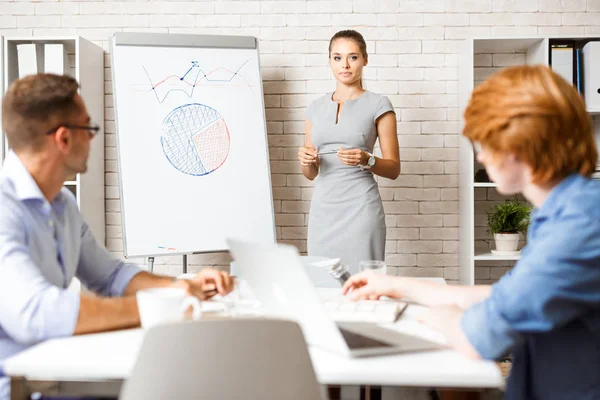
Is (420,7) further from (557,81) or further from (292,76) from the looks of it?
(557,81)

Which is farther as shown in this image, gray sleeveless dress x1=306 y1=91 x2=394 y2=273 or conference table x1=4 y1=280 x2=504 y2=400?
gray sleeveless dress x1=306 y1=91 x2=394 y2=273

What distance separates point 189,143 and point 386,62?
124cm

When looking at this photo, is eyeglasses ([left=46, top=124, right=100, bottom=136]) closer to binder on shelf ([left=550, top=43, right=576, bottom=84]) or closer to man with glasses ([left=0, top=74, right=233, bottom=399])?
man with glasses ([left=0, top=74, right=233, bottom=399])

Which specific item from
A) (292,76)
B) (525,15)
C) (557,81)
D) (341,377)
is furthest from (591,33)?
(341,377)

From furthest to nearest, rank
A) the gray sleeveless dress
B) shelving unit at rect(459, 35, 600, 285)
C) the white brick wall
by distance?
the white brick wall < shelving unit at rect(459, 35, 600, 285) < the gray sleeveless dress

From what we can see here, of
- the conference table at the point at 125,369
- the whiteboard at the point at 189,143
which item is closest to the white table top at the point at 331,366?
the conference table at the point at 125,369

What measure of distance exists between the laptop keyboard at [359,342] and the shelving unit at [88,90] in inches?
94.8

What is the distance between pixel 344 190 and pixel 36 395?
205cm

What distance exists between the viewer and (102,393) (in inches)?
48.9

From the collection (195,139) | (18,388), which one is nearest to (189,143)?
(195,139)

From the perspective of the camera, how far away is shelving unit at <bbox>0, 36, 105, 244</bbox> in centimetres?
335

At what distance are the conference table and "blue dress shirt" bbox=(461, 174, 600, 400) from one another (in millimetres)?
85

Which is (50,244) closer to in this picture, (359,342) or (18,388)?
(18,388)

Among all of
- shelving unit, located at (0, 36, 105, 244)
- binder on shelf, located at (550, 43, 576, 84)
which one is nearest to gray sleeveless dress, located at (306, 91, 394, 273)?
binder on shelf, located at (550, 43, 576, 84)
